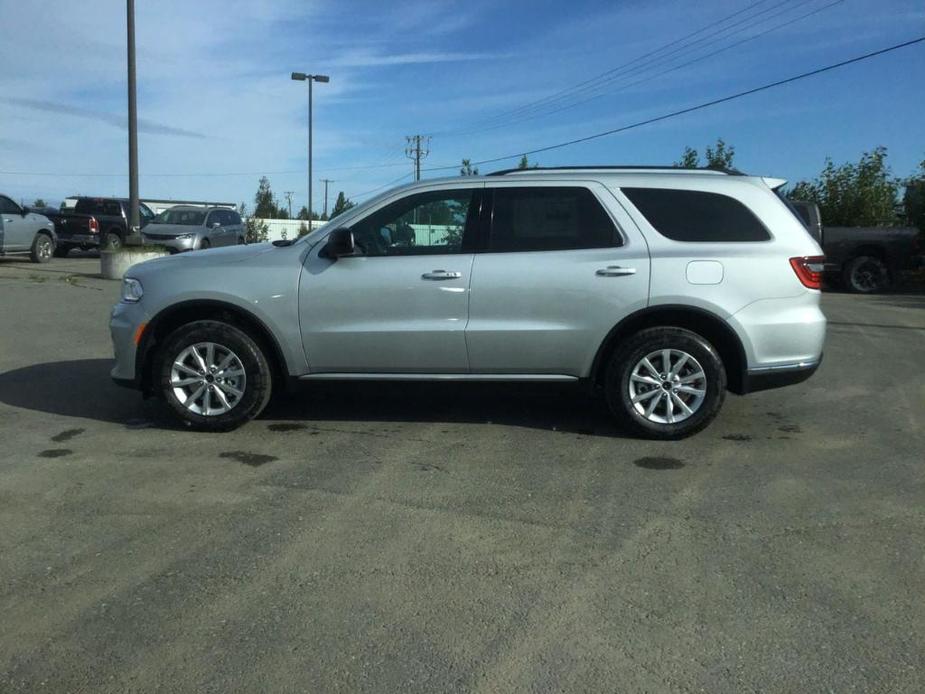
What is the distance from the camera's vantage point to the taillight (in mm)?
5773

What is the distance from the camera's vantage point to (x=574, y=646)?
316 cm

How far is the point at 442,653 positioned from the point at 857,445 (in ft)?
13.0

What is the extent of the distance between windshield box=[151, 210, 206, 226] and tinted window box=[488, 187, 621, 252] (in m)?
19.3

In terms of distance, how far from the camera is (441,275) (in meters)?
5.91

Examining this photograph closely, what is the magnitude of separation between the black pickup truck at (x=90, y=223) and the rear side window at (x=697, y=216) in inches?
863

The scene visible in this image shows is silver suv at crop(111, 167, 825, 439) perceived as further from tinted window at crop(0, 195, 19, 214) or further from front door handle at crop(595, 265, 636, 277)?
tinted window at crop(0, 195, 19, 214)

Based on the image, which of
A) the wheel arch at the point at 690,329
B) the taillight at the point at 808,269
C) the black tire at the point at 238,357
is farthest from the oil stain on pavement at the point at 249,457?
the taillight at the point at 808,269

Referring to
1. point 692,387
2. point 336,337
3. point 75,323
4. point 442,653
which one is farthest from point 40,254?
point 442,653

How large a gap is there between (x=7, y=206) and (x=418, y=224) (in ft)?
58.6

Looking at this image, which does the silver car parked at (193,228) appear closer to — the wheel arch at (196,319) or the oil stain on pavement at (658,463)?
the wheel arch at (196,319)

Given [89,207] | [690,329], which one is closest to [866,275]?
[690,329]

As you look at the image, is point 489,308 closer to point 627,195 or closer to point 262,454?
point 627,195

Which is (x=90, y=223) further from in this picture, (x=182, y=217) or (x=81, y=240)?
(x=182, y=217)

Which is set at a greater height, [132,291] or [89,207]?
[89,207]
